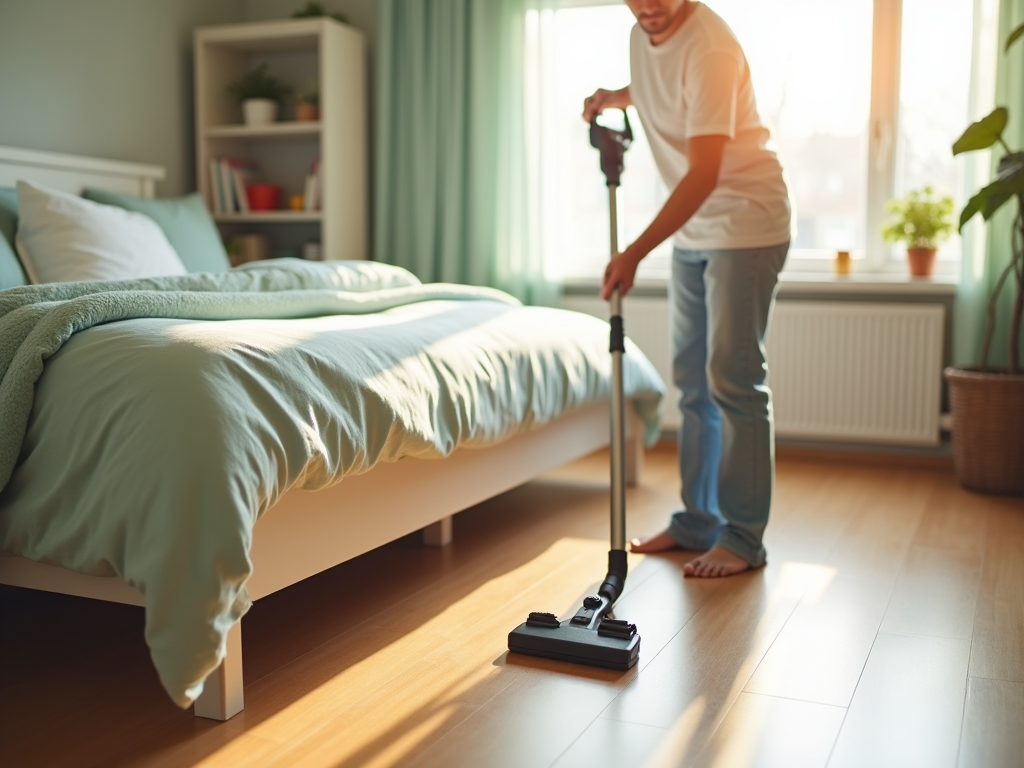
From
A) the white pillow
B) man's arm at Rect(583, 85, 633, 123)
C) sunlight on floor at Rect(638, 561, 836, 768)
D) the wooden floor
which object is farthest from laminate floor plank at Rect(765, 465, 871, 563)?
the white pillow

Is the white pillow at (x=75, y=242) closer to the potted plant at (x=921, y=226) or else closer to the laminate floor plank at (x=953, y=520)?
the laminate floor plank at (x=953, y=520)

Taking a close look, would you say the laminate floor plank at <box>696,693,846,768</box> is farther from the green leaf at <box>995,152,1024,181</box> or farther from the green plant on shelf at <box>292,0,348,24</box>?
the green plant on shelf at <box>292,0,348,24</box>

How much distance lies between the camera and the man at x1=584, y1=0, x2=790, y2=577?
2174 millimetres

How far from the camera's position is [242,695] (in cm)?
164

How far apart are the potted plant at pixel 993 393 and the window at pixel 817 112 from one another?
46 centimetres

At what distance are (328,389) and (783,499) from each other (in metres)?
1.79

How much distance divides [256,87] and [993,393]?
286 cm

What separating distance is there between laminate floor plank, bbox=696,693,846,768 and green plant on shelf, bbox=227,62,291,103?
326 cm

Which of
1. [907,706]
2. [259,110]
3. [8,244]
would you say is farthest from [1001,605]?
[259,110]

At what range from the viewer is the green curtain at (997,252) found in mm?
3371

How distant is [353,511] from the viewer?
1965 mm

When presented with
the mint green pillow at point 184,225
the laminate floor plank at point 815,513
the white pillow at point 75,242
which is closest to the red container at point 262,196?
the mint green pillow at point 184,225

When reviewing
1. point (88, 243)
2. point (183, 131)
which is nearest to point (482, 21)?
point (183, 131)

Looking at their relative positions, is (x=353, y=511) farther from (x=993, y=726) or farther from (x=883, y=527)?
(x=883, y=527)
